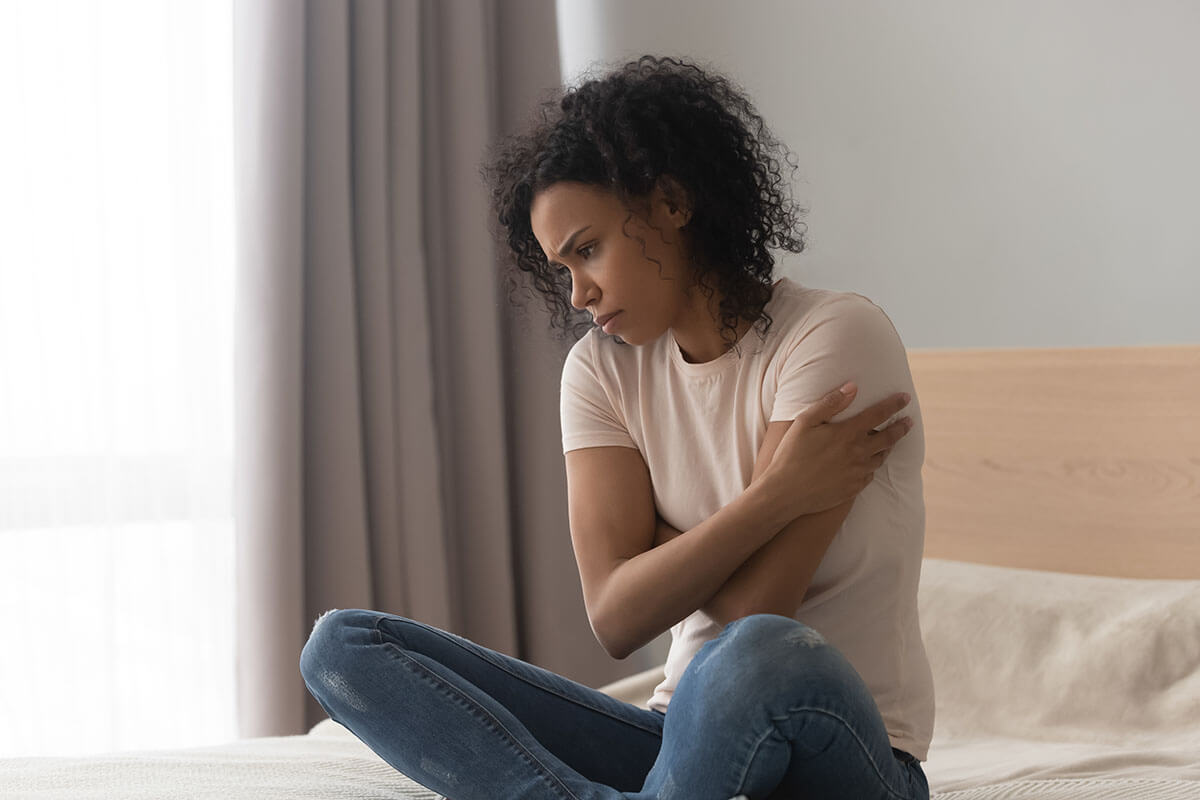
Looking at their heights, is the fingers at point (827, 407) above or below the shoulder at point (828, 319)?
below

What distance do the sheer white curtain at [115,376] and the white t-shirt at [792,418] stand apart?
3.87ft

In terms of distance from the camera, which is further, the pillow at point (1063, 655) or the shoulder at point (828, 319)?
the pillow at point (1063, 655)

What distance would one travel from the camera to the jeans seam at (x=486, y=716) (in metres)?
1.03

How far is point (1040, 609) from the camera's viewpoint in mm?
1729

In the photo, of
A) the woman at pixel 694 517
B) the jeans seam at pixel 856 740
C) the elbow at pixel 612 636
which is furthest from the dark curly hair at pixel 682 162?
the jeans seam at pixel 856 740

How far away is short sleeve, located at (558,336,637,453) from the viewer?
1347mm

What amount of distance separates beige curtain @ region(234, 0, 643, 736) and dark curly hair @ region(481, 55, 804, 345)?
1.06 meters

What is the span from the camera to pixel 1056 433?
1.92 meters

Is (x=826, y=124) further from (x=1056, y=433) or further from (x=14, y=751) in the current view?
(x=14, y=751)

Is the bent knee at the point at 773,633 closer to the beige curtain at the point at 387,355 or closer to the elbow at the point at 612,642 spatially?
the elbow at the point at 612,642

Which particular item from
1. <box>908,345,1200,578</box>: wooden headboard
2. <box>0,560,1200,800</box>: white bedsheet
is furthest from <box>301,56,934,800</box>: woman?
<box>908,345,1200,578</box>: wooden headboard

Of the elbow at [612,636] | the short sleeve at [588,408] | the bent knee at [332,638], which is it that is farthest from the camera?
the short sleeve at [588,408]

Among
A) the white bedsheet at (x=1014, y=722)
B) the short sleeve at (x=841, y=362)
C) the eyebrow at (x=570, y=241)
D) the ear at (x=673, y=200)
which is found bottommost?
the white bedsheet at (x=1014, y=722)

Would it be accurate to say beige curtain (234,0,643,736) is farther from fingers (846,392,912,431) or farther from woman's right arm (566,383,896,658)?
fingers (846,392,912,431)
